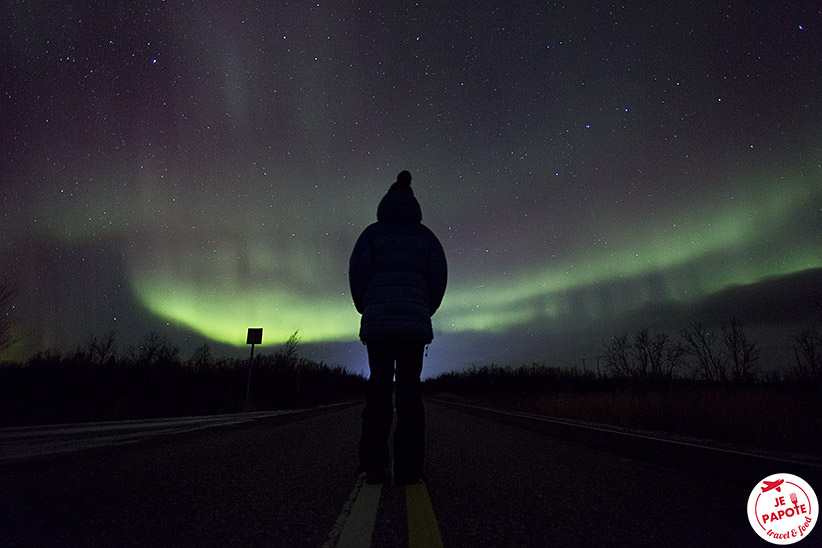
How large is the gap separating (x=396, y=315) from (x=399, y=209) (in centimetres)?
90

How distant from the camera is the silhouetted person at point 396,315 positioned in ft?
8.41

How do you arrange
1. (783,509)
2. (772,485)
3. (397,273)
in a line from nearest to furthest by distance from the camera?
(783,509) → (772,485) → (397,273)

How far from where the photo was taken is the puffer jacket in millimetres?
2756

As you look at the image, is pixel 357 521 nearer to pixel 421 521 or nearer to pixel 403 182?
pixel 421 521

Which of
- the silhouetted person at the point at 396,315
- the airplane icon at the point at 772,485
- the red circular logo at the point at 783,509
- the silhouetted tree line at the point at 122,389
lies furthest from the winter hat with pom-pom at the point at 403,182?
the silhouetted tree line at the point at 122,389

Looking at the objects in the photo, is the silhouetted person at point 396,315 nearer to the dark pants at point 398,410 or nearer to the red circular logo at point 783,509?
the dark pants at point 398,410

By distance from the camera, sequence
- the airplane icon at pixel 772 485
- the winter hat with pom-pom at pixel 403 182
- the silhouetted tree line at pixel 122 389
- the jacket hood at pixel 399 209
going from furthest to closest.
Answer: the silhouetted tree line at pixel 122 389 < the winter hat with pom-pom at pixel 403 182 < the jacket hood at pixel 399 209 < the airplane icon at pixel 772 485

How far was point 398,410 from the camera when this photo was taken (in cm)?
253

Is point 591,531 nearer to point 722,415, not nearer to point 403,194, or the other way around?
point 403,194

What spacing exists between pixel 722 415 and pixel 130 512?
742 centimetres

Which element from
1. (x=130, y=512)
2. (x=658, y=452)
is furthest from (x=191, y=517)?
(x=658, y=452)

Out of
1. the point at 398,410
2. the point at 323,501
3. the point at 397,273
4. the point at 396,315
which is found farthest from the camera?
the point at 397,273

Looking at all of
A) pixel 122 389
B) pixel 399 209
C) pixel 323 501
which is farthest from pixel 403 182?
pixel 122 389

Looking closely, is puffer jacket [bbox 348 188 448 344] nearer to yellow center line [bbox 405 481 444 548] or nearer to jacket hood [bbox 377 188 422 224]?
jacket hood [bbox 377 188 422 224]
